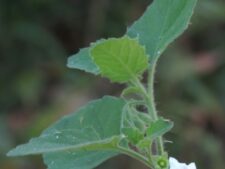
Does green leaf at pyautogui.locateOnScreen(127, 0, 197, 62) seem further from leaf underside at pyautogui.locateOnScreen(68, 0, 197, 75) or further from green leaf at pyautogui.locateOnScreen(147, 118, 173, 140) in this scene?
green leaf at pyautogui.locateOnScreen(147, 118, 173, 140)

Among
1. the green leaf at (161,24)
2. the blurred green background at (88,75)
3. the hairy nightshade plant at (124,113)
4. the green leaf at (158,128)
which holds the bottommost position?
the green leaf at (158,128)

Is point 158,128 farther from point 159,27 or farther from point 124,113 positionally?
point 159,27

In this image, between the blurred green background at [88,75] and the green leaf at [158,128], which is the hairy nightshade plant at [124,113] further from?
the blurred green background at [88,75]

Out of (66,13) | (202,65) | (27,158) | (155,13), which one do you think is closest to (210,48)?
(202,65)

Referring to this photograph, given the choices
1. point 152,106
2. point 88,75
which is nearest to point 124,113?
point 152,106

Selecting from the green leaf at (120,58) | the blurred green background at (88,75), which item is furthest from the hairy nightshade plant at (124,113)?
the blurred green background at (88,75)

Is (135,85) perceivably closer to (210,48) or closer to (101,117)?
(101,117)
